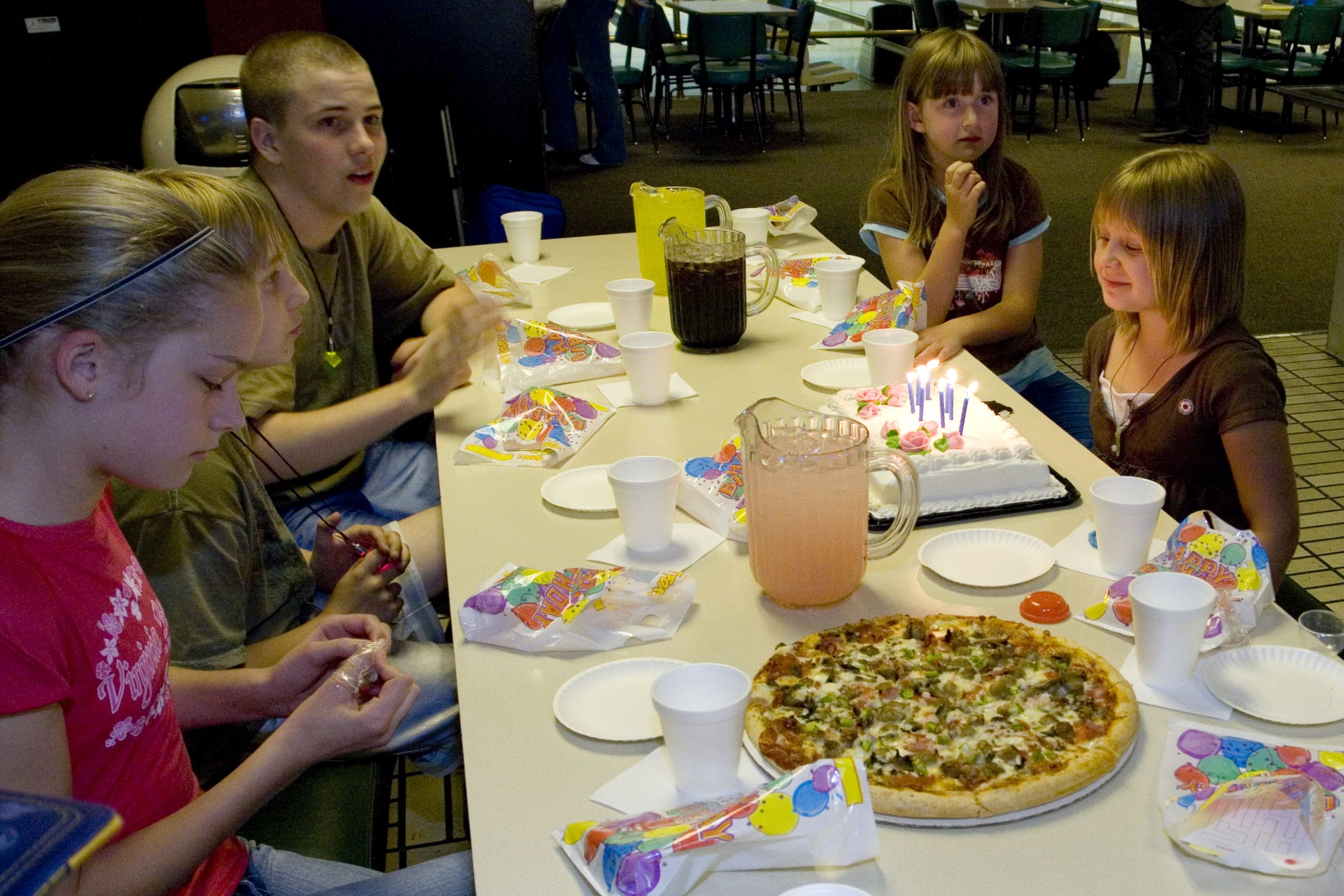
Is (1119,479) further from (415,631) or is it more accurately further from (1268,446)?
(415,631)

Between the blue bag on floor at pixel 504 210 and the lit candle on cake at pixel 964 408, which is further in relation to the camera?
the blue bag on floor at pixel 504 210

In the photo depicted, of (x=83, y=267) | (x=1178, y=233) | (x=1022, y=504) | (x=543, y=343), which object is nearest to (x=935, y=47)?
(x=1178, y=233)

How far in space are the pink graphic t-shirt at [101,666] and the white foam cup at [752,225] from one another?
173 cm

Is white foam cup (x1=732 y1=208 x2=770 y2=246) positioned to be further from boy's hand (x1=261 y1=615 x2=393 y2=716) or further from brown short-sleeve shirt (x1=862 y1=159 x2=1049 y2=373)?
boy's hand (x1=261 y1=615 x2=393 y2=716)

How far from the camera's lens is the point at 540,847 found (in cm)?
96

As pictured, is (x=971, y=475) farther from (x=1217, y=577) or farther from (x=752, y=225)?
(x=752, y=225)

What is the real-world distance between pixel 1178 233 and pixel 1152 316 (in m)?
→ 0.16

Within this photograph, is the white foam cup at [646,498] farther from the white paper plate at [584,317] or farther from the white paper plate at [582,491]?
the white paper plate at [584,317]

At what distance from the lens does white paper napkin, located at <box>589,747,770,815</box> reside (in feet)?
3.28

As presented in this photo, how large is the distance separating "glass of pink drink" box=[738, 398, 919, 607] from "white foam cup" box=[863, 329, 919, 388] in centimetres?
54

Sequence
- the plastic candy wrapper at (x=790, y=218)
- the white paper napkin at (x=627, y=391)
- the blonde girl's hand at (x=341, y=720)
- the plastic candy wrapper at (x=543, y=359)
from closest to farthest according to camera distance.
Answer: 1. the blonde girl's hand at (x=341, y=720)
2. the white paper napkin at (x=627, y=391)
3. the plastic candy wrapper at (x=543, y=359)
4. the plastic candy wrapper at (x=790, y=218)

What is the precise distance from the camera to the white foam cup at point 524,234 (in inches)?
106

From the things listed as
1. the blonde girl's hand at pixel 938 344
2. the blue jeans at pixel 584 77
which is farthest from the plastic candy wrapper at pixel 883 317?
the blue jeans at pixel 584 77

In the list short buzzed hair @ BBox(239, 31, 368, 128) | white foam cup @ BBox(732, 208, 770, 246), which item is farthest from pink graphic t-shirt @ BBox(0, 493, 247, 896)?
white foam cup @ BBox(732, 208, 770, 246)
